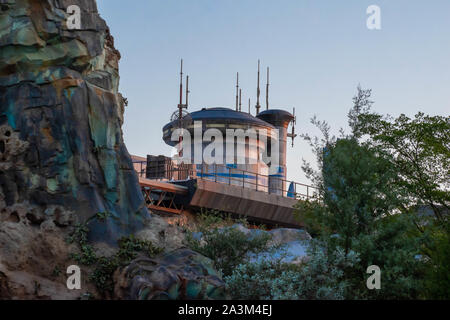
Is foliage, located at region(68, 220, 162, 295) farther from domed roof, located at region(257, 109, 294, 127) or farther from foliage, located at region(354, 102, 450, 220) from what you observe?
domed roof, located at region(257, 109, 294, 127)

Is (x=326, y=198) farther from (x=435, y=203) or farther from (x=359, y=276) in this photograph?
(x=435, y=203)

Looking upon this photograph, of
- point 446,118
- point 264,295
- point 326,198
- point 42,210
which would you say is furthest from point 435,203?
point 42,210

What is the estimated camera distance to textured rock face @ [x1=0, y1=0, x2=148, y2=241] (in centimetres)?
1775

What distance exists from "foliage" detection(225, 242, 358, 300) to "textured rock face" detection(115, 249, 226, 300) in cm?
123

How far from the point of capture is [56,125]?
18.2 m

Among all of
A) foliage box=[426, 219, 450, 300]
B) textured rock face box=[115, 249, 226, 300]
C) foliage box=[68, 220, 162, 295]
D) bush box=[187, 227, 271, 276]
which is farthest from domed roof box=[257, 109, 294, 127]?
textured rock face box=[115, 249, 226, 300]

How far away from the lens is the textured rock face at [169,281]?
15.1m

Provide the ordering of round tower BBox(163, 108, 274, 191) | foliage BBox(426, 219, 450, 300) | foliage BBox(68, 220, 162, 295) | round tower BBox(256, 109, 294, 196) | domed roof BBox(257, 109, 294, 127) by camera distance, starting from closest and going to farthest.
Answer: foliage BBox(68, 220, 162, 295)
foliage BBox(426, 219, 450, 300)
round tower BBox(163, 108, 274, 191)
round tower BBox(256, 109, 294, 196)
domed roof BBox(257, 109, 294, 127)

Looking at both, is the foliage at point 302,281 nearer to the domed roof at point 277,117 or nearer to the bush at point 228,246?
the bush at point 228,246

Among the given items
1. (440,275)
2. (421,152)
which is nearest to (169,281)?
(440,275)

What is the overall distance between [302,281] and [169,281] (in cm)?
402

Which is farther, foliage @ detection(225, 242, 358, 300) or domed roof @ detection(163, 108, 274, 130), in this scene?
domed roof @ detection(163, 108, 274, 130)

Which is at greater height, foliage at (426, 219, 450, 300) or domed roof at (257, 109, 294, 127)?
domed roof at (257, 109, 294, 127)
